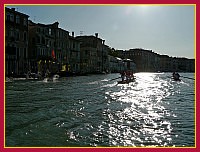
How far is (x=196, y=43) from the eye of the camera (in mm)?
6453

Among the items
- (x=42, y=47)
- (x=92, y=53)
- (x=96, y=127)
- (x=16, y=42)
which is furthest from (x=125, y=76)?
(x=92, y=53)

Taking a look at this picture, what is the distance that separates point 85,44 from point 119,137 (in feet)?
268

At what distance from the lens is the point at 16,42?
151ft

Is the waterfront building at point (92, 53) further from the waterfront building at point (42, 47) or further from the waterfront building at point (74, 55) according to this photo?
the waterfront building at point (42, 47)

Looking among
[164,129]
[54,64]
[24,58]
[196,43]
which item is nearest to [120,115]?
[164,129]

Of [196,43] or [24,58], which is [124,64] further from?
[196,43]

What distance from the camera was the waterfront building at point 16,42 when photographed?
4363 cm

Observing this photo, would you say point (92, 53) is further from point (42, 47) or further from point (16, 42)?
point (16, 42)

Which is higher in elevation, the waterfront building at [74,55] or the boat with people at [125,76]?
the waterfront building at [74,55]

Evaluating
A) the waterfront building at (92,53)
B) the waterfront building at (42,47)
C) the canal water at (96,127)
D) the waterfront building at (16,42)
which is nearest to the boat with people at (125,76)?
the waterfront building at (16,42)

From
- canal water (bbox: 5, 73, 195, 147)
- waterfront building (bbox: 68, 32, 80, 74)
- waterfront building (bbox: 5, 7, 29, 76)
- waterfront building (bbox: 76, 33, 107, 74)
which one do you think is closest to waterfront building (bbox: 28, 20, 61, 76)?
waterfront building (bbox: 5, 7, 29, 76)

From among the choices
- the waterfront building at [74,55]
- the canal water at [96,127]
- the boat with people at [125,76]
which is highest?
the waterfront building at [74,55]

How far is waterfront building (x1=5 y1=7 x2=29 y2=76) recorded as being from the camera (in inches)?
1718

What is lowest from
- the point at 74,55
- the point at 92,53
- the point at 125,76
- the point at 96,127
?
the point at 96,127
